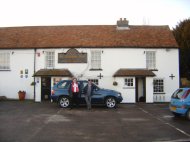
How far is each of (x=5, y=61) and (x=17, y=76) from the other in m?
1.80

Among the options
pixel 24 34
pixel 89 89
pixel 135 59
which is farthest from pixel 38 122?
pixel 24 34

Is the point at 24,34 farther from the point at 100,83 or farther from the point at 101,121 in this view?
the point at 101,121

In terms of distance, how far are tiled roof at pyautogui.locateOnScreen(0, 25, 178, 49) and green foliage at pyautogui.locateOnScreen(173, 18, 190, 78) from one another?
5396mm

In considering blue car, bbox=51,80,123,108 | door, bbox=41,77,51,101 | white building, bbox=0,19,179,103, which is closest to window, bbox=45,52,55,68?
white building, bbox=0,19,179,103

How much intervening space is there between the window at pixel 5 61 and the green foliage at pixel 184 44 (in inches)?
715

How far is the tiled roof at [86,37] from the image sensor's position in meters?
24.7

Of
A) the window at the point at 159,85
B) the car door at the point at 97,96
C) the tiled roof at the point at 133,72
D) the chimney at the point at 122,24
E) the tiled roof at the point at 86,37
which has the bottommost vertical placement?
the car door at the point at 97,96

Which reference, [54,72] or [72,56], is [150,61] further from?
[54,72]

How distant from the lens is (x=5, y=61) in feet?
83.5

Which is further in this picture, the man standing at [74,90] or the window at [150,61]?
the window at [150,61]

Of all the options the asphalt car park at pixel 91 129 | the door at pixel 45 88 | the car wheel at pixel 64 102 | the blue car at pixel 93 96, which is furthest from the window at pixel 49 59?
the asphalt car park at pixel 91 129

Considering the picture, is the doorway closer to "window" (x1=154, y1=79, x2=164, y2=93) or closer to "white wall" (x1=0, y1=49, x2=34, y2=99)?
"window" (x1=154, y1=79, x2=164, y2=93)

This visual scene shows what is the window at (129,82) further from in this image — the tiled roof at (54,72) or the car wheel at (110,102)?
the tiled roof at (54,72)

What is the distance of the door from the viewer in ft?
79.5
